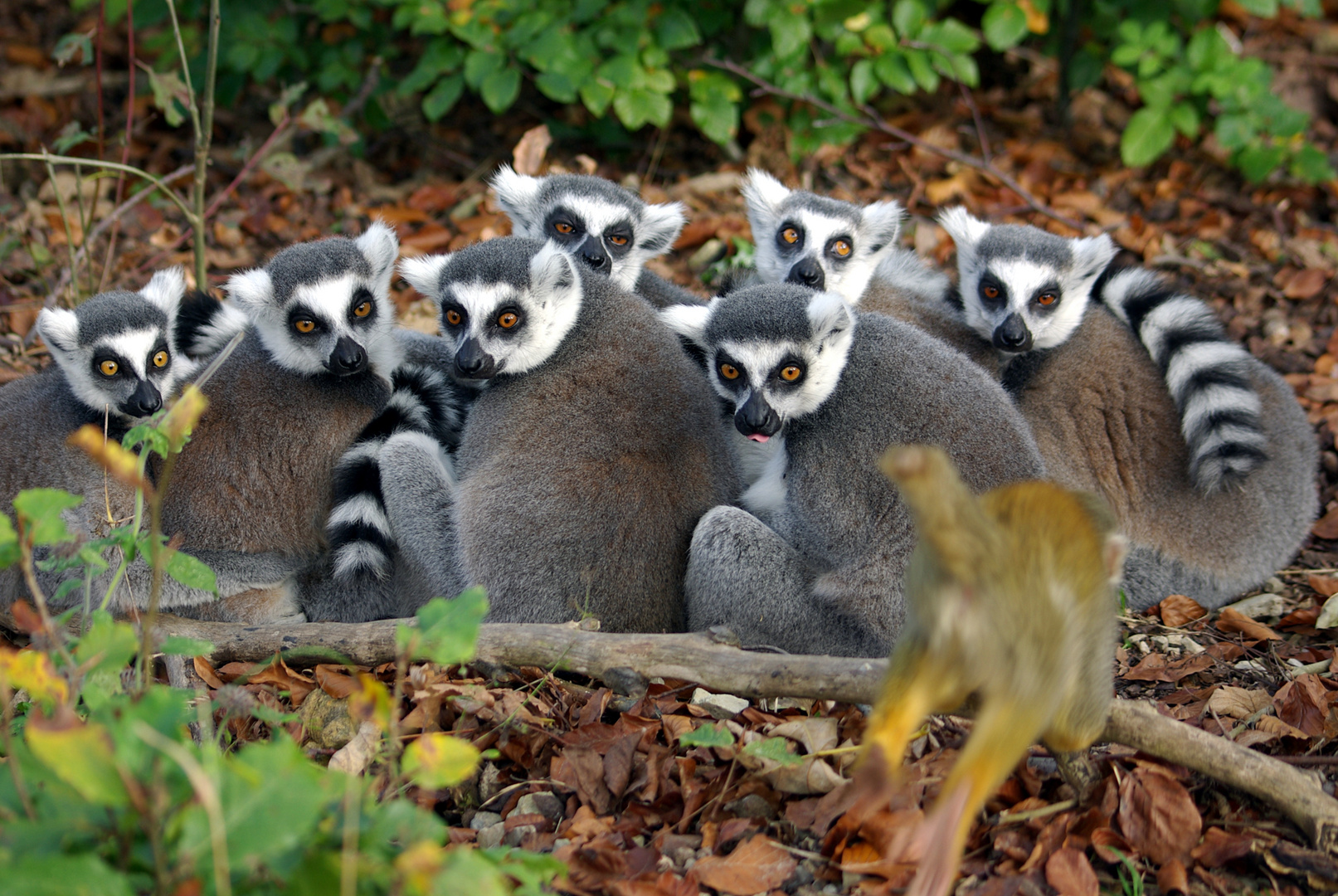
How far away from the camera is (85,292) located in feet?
18.4

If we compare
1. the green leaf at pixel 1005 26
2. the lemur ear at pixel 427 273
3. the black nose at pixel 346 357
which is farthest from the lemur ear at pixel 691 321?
the green leaf at pixel 1005 26

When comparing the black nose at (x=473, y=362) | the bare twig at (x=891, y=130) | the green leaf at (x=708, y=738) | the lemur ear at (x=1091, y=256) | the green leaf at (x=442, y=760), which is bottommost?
the green leaf at (x=708, y=738)

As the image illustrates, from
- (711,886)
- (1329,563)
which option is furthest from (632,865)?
(1329,563)

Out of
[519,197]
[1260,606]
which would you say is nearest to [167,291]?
[519,197]

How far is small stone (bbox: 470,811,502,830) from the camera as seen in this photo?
2.87 meters

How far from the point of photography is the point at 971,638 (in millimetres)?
1512

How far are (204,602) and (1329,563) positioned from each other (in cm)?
475

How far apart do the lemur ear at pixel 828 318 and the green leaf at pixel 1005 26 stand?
358 centimetres

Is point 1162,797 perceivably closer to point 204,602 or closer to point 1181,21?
→ point 204,602

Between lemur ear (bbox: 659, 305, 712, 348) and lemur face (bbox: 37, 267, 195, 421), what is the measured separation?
6.41ft

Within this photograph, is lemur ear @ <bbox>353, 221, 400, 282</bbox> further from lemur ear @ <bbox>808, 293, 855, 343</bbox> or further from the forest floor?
lemur ear @ <bbox>808, 293, 855, 343</bbox>

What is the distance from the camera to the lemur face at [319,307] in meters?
4.18

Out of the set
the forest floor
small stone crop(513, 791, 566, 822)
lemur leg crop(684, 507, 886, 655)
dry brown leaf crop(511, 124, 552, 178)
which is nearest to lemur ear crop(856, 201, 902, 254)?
the forest floor

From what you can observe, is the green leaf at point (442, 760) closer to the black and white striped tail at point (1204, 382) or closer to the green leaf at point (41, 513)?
the green leaf at point (41, 513)
